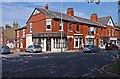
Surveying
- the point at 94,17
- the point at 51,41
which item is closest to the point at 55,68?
the point at 51,41

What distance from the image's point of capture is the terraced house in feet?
132

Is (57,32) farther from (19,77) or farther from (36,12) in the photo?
(19,77)

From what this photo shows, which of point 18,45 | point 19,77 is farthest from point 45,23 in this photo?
point 19,77

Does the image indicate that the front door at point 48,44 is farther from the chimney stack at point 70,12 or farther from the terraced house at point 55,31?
the chimney stack at point 70,12

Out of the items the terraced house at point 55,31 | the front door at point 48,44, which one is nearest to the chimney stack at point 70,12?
the terraced house at point 55,31

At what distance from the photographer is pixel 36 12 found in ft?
145

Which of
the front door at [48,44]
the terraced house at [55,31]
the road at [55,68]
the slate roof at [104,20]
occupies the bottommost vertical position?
the road at [55,68]

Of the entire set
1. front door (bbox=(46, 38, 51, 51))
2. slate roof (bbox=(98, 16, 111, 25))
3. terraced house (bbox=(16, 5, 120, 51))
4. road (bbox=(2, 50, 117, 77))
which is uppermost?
slate roof (bbox=(98, 16, 111, 25))

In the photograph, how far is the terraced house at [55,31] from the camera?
40156mm

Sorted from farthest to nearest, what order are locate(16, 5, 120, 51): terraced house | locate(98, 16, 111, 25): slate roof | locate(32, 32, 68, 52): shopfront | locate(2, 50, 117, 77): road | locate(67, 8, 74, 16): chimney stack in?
locate(98, 16, 111, 25): slate roof < locate(67, 8, 74, 16): chimney stack < locate(16, 5, 120, 51): terraced house < locate(32, 32, 68, 52): shopfront < locate(2, 50, 117, 77): road

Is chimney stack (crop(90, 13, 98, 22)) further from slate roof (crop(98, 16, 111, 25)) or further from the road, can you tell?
the road

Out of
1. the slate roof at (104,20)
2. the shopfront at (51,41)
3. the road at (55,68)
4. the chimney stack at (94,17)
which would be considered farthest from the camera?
the slate roof at (104,20)

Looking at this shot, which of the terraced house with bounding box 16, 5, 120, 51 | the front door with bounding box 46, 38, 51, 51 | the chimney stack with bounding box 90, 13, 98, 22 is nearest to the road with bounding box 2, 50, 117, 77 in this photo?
the front door with bounding box 46, 38, 51, 51

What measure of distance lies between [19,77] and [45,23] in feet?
100
